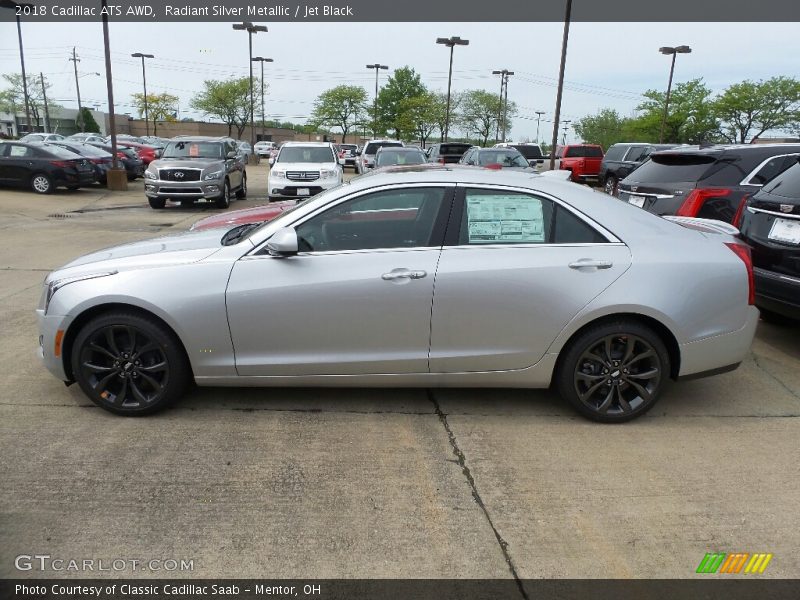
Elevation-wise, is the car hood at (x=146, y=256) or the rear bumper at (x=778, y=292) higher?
the car hood at (x=146, y=256)

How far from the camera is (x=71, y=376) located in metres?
3.88

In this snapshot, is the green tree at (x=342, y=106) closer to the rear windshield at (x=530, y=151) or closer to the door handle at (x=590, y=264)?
the rear windshield at (x=530, y=151)

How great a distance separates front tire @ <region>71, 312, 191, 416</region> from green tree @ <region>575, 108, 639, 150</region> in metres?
68.0

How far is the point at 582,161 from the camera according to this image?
26000 mm

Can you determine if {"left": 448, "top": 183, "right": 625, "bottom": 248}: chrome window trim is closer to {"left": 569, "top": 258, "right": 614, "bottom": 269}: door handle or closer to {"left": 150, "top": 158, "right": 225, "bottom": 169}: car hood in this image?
{"left": 569, "top": 258, "right": 614, "bottom": 269}: door handle

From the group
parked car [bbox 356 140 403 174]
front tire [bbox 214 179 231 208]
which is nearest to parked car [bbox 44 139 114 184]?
front tire [bbox 214 179 231 208]

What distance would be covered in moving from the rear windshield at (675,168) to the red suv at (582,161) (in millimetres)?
18234

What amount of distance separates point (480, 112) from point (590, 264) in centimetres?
7750

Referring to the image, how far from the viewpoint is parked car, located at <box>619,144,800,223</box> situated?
6656 mm

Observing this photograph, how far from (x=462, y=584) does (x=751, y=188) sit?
596cm

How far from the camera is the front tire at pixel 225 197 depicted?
51.8ft

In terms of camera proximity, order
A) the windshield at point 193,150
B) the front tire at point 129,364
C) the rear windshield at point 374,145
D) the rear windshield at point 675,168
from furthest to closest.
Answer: the rear windshield at point 374,145 < the windshield at point 193,150 < the rear windshield at point 675,168 < the front tire at point 129,364

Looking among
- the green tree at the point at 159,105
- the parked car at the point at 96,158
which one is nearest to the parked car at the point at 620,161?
the parked car at the point at 96,158

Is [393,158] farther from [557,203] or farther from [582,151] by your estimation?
[557,203]
